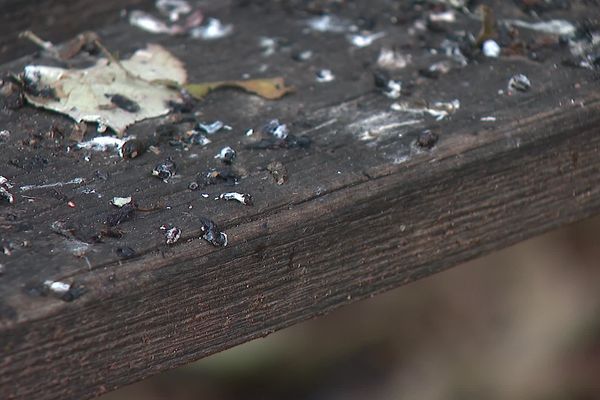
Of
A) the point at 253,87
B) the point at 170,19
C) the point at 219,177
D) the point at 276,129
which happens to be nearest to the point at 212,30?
the point at 170,19

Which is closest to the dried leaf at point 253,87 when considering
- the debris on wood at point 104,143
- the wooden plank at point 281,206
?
the wooden plank at point 281,206

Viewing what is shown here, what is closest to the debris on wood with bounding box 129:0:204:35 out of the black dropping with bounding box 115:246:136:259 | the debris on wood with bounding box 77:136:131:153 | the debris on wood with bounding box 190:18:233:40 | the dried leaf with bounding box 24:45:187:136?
the debris on wood with bounding box 190:18:233:40

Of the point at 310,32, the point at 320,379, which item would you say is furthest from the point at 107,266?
the point at 320,379

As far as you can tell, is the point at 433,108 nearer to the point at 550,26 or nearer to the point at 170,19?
the point at 550,26

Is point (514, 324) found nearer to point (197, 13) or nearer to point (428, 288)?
point (428, 288)

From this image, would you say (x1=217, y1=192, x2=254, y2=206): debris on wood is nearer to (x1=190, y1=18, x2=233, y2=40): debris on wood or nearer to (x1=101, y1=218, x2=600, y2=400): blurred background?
(x1=190, y1=18, x2=233, y2=40): debris on wood

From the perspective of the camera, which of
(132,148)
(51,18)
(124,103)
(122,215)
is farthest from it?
(51,18)
